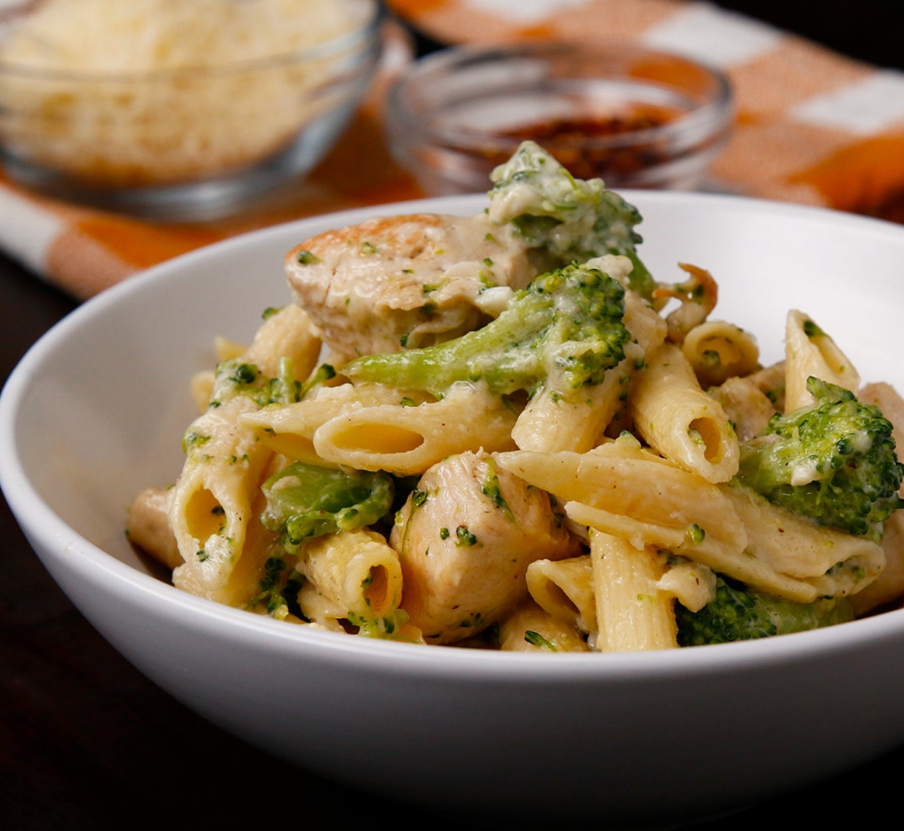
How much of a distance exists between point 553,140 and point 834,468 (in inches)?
67.7

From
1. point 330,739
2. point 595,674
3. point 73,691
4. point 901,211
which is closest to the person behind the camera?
point 595,674

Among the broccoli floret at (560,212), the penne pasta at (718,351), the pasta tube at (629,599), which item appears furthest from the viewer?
the penne pasta at (718,351)

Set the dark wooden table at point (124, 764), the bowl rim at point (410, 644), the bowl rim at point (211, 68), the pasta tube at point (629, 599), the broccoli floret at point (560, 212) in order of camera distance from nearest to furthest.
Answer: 1. the bowl rim at point (410, 644)
2. the pasta tube at point (629, 599)
3. the dark wooden table at point (124, 764)
4. the broccoli floret at point (560, 212)
5. the bowl rim at point (211, 68)

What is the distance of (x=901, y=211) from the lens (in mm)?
2926

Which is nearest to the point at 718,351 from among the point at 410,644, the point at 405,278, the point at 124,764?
the point at 405,278

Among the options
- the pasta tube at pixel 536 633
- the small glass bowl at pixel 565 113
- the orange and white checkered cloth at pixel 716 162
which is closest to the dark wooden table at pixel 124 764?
the pasta tube at pixel 536 633

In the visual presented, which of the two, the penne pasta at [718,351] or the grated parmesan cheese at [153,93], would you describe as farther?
the grated parmesan cheese at [153,93]

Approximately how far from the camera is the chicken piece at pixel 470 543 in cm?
129

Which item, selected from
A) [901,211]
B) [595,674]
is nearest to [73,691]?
[595,674]

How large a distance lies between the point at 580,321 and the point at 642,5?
2.90 meters

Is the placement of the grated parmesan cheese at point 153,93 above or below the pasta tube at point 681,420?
below

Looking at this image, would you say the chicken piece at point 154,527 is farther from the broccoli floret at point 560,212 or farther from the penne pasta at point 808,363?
the penne pasta at point 808,363

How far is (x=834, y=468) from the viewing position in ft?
4.20

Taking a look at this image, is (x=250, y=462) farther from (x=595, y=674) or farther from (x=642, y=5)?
(x=642, y=5)
